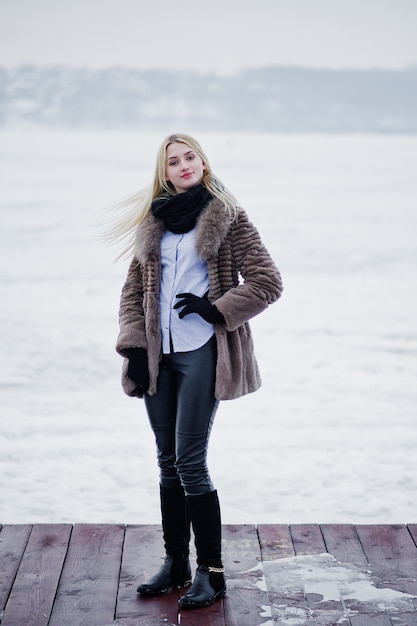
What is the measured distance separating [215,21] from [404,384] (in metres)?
29.0

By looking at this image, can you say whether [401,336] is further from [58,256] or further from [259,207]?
[259,207]

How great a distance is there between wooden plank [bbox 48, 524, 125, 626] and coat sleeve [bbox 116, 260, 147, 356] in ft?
2.67

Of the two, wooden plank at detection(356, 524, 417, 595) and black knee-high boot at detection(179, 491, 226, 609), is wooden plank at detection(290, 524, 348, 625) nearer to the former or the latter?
wooden plank at detection(356, 524, 417, 595)

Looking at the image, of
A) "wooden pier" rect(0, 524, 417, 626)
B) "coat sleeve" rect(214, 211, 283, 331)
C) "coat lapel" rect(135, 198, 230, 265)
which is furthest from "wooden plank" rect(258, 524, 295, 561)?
"coat lapel" rect(135, 198, 230, 265)

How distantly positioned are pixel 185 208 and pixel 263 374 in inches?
185

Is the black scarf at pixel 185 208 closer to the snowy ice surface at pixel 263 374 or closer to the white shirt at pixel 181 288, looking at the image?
the white shirt at pixel 181 288

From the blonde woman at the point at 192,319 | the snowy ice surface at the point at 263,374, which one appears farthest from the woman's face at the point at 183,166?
the snowy ice surface at the point at 263,374

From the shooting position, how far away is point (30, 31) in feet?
106

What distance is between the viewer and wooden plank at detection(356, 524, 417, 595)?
9.86ft

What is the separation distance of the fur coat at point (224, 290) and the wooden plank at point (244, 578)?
696 mm

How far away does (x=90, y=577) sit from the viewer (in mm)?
3037

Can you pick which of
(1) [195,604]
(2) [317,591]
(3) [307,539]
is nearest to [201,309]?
(1) [195,604]

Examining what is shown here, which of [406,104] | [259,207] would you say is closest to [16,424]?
[259,207]

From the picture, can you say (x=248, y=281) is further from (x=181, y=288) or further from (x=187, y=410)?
(x=187, y=410)
